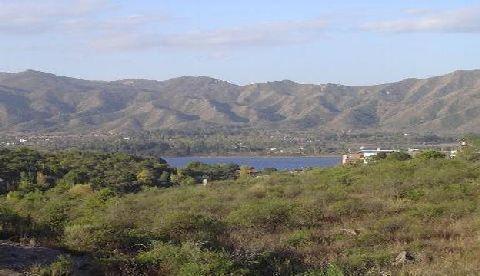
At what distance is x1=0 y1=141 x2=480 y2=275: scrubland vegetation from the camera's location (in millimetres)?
8688

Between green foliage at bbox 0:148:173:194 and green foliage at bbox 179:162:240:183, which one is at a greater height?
green foliage at bbox 0:148:173:194

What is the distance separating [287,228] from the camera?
14.3 meters

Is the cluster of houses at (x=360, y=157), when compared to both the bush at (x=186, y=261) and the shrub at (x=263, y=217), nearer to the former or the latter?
the shrub at (x=263, y=217)

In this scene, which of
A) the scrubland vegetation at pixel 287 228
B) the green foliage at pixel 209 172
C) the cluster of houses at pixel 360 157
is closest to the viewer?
the scrubland vegetation at pixel 287 228

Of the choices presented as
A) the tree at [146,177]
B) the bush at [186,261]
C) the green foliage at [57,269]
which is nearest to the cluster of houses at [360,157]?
the tree at [146,177]

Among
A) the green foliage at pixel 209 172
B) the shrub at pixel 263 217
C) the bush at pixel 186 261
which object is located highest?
the bush at pixel 186 261

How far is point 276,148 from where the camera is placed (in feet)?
421

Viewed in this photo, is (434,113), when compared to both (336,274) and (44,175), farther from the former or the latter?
(336,274)

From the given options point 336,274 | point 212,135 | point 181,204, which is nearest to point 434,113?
point 212,135

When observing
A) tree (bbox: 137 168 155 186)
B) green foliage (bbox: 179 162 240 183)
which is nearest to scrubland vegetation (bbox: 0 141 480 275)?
tree (bbox: 137 168 155 186)

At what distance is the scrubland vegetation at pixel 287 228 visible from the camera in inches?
342

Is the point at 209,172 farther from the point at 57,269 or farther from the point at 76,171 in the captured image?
the point at 57,269

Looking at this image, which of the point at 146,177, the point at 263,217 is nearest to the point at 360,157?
the point at 146,177

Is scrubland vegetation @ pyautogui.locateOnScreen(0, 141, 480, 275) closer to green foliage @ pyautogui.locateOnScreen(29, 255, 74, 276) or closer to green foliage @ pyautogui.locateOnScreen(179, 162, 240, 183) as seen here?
green foliage @ pyautogui.locateOnScreen(29, 255, 74, 276)
